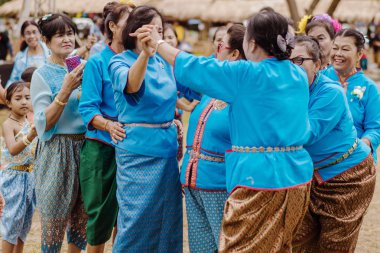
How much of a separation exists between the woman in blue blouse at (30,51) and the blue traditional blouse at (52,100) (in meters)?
3.74

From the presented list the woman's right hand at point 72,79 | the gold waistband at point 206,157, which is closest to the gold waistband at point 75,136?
the woman's right hand at point 72,79

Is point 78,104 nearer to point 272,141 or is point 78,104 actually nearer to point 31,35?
point 272,141

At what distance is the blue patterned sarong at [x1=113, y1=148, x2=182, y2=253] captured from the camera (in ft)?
12.5

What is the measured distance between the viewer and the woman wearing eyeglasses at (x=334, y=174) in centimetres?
372

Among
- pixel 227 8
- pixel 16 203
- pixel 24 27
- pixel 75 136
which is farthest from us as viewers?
pixel 227 8

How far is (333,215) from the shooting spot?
3.91m

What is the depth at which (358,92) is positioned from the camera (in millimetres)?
4441

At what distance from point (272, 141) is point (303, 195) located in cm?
39

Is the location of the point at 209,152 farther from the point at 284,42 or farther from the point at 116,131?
the point at 284,42

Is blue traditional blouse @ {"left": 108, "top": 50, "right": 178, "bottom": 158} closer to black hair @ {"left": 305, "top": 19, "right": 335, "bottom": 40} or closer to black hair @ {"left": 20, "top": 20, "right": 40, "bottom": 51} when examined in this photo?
black hair @ {"left": 305, "top": 19, "right": 335, "bottom": 40}

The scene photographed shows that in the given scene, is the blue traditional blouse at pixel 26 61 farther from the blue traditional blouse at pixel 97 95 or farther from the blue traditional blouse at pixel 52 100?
the blue traditional blouse at pixel 97 95

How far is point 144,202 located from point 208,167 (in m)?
0.50

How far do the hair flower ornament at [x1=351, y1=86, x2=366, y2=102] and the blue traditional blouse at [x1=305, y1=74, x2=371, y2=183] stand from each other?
1.70 feet

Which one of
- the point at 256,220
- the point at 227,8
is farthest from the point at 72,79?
the point at 227,8
